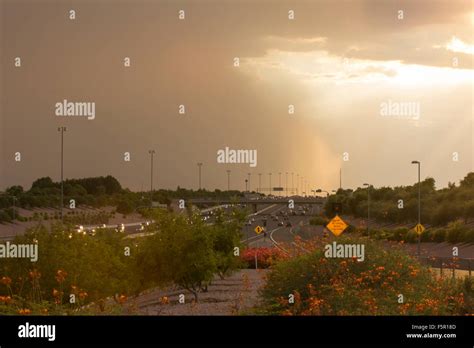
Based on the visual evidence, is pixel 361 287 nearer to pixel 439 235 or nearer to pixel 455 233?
pixel 455 233

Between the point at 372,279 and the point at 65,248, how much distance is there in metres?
12.8

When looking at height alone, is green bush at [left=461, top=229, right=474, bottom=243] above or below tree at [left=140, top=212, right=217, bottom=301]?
below

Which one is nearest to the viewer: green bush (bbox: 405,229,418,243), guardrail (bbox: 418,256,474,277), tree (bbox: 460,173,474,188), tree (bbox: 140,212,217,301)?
guardrail (bbox: 418,256,474,277)

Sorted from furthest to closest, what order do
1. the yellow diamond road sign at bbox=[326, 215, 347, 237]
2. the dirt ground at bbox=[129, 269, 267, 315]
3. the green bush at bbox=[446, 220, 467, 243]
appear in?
the green bush at bbox=[446, 220, 467, 243] < the yellow diamond road sign at bbox=[326, 215, 347, 237] < the dirt ground at bbox=[129, 269, 267, 315]

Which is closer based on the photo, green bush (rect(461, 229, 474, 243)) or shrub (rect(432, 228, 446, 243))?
Answer: green bush (rect(461, 229, 474, 243))

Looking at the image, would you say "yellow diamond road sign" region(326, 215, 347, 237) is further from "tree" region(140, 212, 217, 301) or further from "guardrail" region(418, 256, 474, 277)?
"tree" region(140, 212, 217, 301)

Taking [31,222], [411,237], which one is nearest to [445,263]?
[411,237]

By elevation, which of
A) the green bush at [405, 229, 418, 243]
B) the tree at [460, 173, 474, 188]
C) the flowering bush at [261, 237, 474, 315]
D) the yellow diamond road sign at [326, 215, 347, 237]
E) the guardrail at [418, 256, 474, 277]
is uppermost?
the tree at [460, 173, 474, 188]

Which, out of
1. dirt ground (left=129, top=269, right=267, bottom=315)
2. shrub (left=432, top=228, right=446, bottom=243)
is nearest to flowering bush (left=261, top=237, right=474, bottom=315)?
dirt ground (left=129, top=269, right=267, bottom=315)

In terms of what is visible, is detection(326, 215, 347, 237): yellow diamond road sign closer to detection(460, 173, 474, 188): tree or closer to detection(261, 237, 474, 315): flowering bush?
detection(261, 237, 474, 315): flowering bush

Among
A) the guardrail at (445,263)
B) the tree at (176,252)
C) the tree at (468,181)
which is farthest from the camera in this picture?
the tree at (468,181)

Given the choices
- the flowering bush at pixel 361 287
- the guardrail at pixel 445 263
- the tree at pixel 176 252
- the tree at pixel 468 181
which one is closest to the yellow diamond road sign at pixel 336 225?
the guardrail at pixel 445 263

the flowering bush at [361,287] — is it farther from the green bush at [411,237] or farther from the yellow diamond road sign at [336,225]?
the green bush at [411,237]
